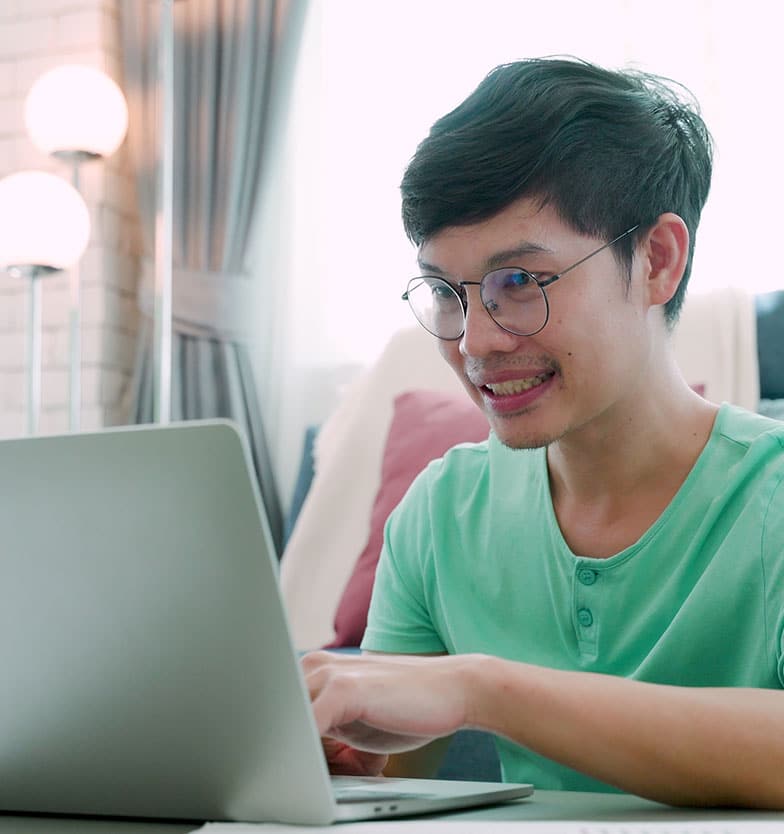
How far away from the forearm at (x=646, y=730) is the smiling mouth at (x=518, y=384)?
0.34 meters

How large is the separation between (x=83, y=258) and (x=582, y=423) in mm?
2299

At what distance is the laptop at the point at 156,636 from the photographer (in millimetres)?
583

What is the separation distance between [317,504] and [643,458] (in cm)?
131

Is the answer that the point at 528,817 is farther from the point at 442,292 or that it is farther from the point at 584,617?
the point at 442,292

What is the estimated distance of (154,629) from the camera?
62cm

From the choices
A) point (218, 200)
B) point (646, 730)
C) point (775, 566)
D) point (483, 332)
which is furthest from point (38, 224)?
point (646, 730)

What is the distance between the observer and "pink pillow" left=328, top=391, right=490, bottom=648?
1969 millimetres

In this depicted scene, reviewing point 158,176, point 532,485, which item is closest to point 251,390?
point 158,176

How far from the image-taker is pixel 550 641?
3.62 feet

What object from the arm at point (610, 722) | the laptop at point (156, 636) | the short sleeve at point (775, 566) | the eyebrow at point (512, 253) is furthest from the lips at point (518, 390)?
the laptop at point (156, 636)

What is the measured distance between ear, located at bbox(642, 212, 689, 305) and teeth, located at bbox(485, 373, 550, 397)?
5.7 inches

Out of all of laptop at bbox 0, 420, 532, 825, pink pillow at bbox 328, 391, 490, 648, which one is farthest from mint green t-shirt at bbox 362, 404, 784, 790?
pink pillow at bbox 328, 391, 490, 648

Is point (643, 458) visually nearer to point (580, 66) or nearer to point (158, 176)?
point (580, 66)

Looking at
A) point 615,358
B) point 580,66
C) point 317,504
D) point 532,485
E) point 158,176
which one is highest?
point 158,176
